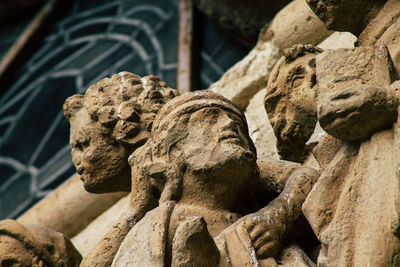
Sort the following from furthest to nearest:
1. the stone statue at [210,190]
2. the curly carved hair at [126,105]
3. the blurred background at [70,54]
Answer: the blurred background at [70,54] → the curly carved hair at [126,105] → the stone statue at [210,190]

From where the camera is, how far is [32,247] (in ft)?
8.52

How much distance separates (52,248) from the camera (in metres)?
2.68

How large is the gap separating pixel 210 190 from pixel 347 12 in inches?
26.0

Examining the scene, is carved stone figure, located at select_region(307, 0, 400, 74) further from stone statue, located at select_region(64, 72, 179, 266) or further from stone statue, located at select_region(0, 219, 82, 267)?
stone statue, located at select_region(0, 219, 82, 267)

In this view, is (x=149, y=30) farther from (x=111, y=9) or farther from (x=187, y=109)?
(x=187, y=109)

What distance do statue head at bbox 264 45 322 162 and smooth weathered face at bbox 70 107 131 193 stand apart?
20.9 inches

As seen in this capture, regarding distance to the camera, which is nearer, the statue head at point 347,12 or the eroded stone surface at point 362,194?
the eroded stone surface at point 362,194

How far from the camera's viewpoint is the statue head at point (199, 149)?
6.86 ft

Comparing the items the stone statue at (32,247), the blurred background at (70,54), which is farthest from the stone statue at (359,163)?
the blurred background at (70,54)

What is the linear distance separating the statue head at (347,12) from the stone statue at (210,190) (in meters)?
0.39

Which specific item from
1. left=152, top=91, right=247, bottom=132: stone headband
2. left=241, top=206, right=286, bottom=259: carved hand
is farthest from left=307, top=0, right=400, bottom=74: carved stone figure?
left=241, top=206, right=286, bottom=259: carved hand

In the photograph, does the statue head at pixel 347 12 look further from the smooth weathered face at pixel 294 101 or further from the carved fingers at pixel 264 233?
the carved fingers at pixel 264 233

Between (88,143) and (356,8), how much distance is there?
1.01 metres

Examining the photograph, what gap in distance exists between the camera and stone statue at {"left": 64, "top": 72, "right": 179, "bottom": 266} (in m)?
2.50
